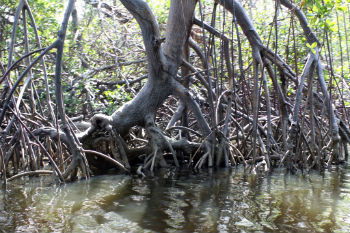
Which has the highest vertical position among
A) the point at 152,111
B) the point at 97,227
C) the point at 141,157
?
the point at 152,111

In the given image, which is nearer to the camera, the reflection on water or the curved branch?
the reflection on water

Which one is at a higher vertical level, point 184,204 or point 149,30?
point 149,30

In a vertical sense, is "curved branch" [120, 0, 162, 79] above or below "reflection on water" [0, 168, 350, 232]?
above

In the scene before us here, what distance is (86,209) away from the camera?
150 inches

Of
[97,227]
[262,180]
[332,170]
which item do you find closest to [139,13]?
[262,180]

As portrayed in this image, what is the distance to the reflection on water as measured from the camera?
3322mm

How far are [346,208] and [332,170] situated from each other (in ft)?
6.49

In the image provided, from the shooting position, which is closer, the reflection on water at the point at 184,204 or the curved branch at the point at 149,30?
the reflection on water at the point at 184,204

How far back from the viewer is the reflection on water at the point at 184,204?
332 cm

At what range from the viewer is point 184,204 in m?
3.97

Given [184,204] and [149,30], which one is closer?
[184,204]

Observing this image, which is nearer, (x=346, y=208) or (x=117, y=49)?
(x=346, y=208)

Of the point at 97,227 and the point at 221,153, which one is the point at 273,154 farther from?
the point at 97,227

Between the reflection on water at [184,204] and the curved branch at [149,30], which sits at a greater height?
the curved branch at [149,30]
